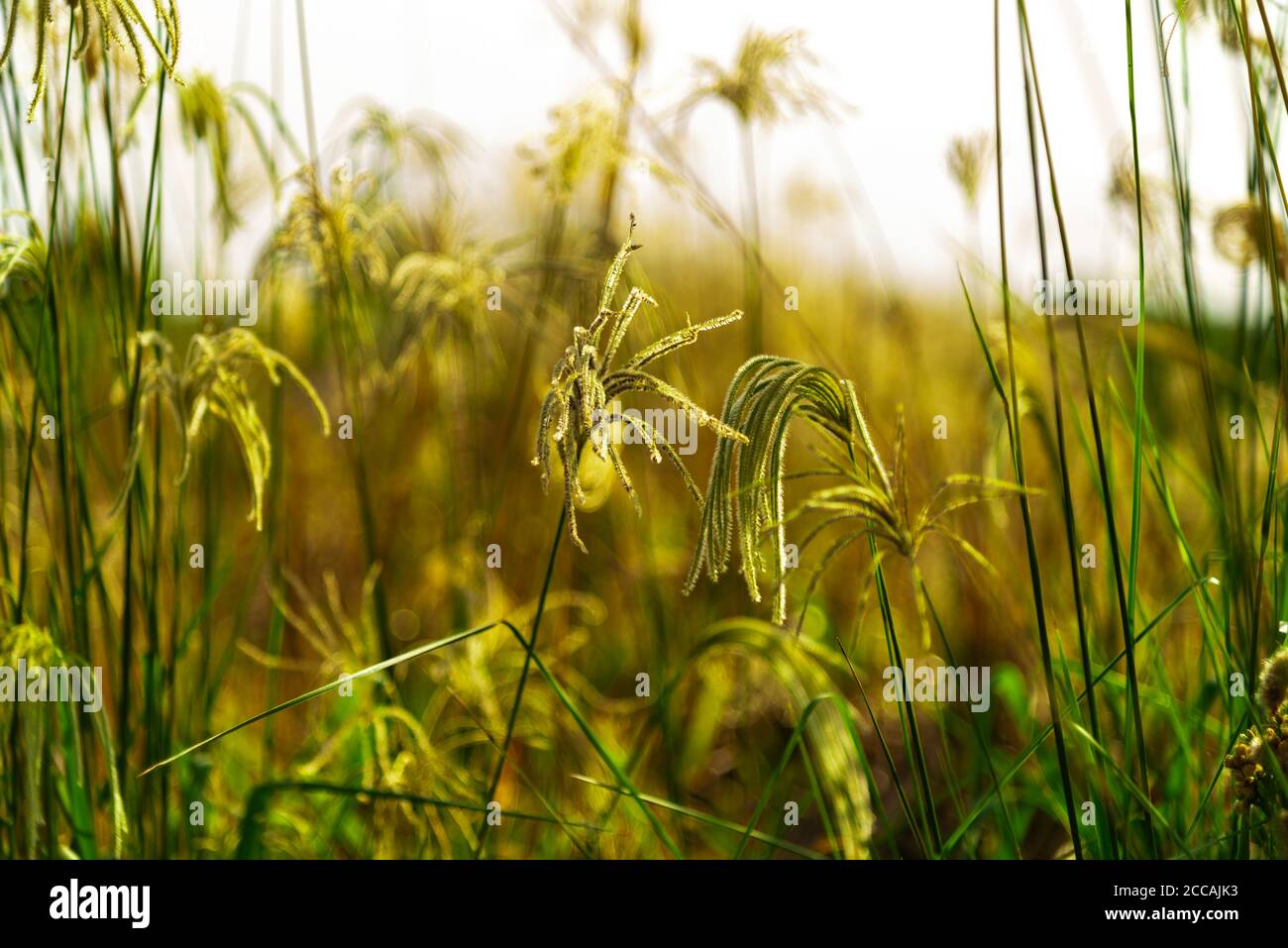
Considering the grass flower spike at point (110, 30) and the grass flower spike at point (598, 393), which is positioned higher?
the grass flower spike at point (110, 30)

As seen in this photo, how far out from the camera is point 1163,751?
57.8 inches

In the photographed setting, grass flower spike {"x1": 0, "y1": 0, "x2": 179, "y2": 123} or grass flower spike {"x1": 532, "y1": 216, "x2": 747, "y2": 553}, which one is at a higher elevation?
grass flower spike {"x1": 0, "y1": 0, "x2": 179, "y2": 123}

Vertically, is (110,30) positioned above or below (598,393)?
above

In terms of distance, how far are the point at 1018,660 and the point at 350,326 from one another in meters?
1.34

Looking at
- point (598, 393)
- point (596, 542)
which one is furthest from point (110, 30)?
point (596, 542)

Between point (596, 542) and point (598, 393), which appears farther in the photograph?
point (596, 542)

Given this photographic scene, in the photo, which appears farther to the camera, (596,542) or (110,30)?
(596,542)

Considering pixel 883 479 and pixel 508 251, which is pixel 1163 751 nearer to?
pixel 883 479

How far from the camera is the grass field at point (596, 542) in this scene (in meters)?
0.81

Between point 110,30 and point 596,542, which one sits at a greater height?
point 110,30

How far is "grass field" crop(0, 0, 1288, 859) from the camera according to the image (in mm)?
814

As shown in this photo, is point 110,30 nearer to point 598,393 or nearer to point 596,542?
point 598,393

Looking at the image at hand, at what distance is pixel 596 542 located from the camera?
2.27 meters
